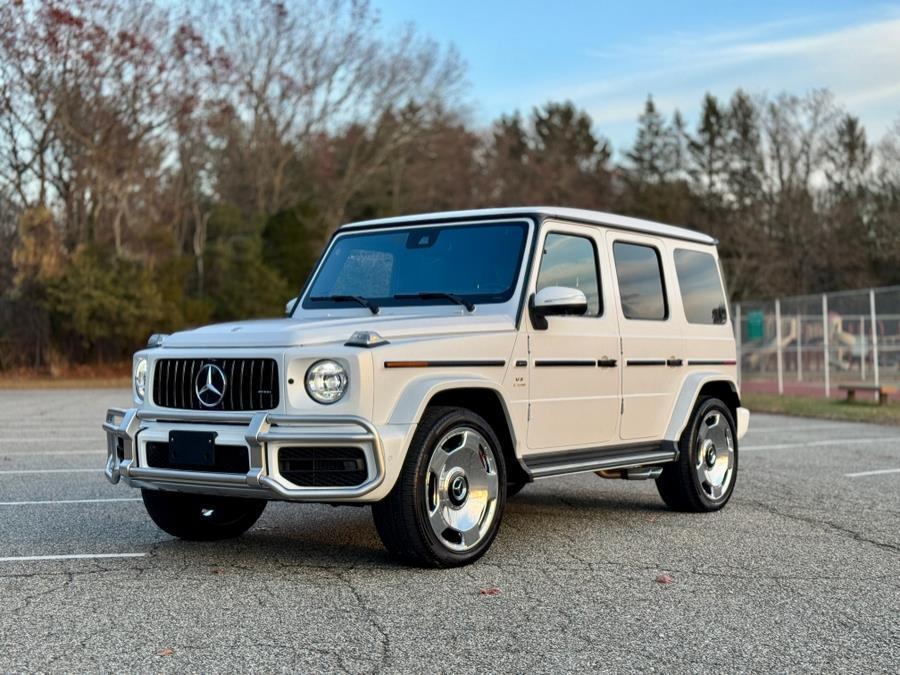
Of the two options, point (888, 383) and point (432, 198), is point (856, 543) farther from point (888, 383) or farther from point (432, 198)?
point (432, 198)

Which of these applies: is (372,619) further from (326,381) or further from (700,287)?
(700,287)

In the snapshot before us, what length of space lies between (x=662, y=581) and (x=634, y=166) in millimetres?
72154

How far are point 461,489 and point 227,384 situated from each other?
145 centimetres

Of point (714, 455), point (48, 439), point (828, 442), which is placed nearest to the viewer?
point (714, 455)

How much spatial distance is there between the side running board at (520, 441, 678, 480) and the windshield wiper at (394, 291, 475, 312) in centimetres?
100

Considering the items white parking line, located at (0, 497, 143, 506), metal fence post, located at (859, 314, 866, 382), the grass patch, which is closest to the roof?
white parking line, located at (0, 497, 143, 506)

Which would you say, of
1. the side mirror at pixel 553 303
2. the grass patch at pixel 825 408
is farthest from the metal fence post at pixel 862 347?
the side mirror at pixel 553 303

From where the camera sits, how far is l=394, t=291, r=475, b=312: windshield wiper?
7.05 meters

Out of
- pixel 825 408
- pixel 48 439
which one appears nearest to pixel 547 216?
pixel 48 439

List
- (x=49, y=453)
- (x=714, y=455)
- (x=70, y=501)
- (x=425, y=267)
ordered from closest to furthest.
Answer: (x=425, y=267) < (x=714, y=455) < (x=70, y=501) < (x=49, y=453)

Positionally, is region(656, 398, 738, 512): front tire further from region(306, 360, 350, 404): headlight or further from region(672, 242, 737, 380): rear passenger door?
region(306, 360, 350, 404): headlight

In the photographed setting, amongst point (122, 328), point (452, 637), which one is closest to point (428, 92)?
point (122, 328)

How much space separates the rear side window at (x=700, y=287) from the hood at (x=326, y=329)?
2.55 metres

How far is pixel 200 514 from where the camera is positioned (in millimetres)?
7406
